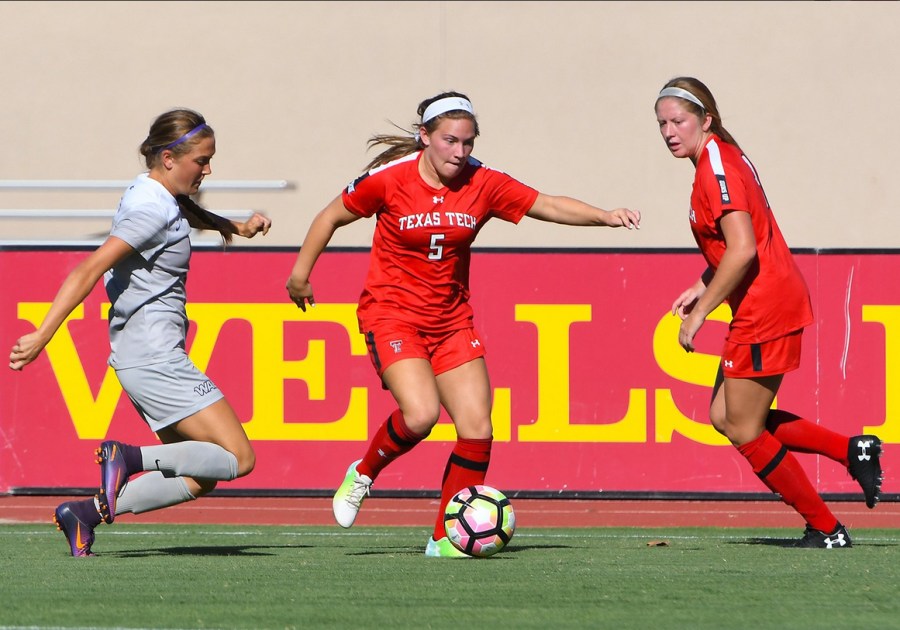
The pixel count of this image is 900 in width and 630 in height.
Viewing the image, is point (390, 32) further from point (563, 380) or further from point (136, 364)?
point (136, 364)

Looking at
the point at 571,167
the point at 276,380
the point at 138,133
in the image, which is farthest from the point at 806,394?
the point at 138,133

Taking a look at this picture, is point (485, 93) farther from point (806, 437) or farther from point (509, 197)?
point (806, 437)

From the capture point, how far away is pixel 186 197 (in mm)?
6660

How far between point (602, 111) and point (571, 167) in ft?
2.13

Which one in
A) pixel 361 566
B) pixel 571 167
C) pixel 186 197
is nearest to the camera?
pixel 361 566

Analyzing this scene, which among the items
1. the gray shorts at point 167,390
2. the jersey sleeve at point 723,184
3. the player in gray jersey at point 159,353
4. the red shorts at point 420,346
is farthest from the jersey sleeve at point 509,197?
the gray shorts at point 167,390

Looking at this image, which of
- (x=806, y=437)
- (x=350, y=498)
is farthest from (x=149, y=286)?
(x=806, y=437)

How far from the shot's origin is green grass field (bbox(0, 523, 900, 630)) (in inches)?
187

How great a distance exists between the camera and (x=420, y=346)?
682 cm

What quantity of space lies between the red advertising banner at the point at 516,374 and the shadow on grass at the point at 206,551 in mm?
2605

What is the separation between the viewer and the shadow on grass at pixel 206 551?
A: 6.89 meters

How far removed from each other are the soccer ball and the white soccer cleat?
1.79 ft

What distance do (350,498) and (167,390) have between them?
42.4 inches

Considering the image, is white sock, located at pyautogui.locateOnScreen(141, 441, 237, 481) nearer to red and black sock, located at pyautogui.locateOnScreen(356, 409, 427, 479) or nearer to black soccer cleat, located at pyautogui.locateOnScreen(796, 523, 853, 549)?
red and black sock, located at pyautogui.locateOnScreen(356, 409, 427, 479)
